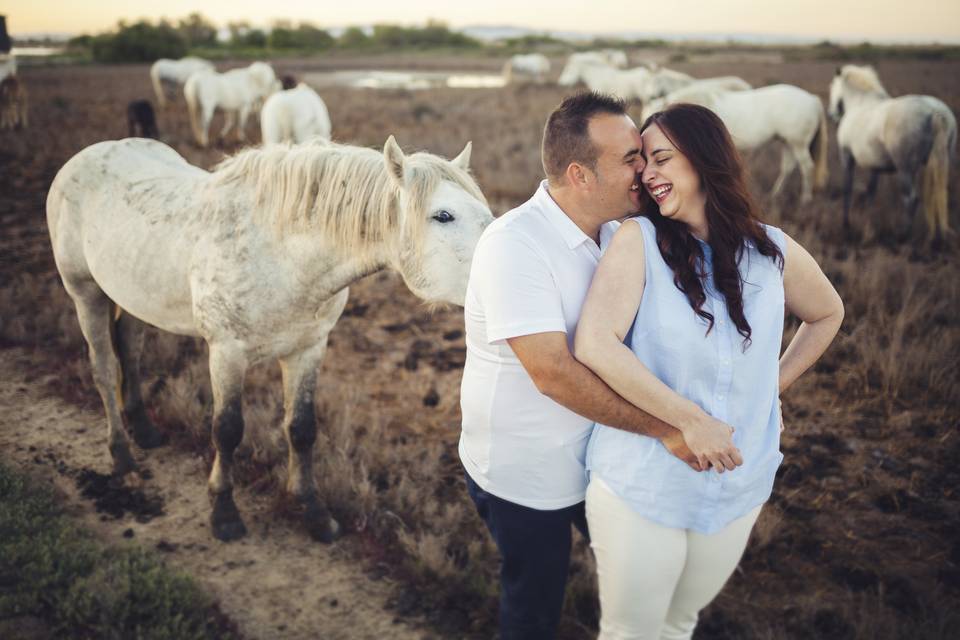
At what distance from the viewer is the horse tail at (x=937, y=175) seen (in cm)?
767

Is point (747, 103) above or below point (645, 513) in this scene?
above

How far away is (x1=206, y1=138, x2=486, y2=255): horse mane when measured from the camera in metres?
2.39

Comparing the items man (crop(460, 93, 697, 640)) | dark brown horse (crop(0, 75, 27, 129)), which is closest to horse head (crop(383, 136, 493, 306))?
man (crop(460, 93, 697, 640))

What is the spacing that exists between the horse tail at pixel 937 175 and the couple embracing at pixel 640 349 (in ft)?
25.1

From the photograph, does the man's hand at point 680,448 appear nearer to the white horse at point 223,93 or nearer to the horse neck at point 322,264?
the horse neck at point 322,264

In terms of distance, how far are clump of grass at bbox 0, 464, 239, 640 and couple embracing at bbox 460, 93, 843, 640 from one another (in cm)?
173

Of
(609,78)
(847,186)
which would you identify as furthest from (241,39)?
(847,186)

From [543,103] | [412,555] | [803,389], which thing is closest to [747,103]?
[803,389]

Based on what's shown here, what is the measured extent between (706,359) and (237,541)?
9.03ft

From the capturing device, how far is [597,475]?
1.63 meters

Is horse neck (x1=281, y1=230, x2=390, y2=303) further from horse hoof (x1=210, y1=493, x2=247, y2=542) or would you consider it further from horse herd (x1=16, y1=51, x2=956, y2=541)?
horse hoof (x1=210, y1=493, x2=247, y2=542)

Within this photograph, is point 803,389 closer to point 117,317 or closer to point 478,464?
point 478,464

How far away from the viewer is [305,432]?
3.36 meters

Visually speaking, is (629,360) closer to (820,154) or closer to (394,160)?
(394,160)
